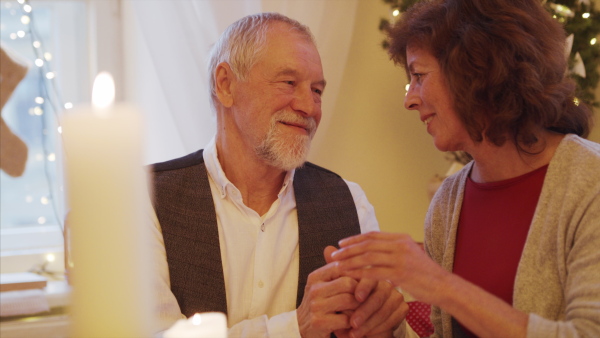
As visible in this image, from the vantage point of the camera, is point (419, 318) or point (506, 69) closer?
point (506, 69)

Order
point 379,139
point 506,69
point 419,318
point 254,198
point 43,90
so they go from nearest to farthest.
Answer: point 506,69 < point 254,198 < point 419,318 < point 43,90 < point 379,139

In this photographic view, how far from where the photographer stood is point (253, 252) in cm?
173

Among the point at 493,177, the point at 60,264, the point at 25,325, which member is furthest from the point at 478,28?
the point at 60,264

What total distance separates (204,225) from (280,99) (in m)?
0.43

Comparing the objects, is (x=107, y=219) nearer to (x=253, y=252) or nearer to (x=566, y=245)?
(x=566, y=245)

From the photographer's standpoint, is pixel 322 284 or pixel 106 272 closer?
pixel 106 272

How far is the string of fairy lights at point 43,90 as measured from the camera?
2.58 m

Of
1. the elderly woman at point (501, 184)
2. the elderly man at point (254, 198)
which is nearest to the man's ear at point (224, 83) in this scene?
the elderly man at point (254, 198)

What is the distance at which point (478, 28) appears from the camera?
1396 millimetres

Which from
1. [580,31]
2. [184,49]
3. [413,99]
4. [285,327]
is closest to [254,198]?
[285,327]

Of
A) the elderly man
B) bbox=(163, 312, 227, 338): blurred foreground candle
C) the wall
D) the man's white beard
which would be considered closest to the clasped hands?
the elderly man

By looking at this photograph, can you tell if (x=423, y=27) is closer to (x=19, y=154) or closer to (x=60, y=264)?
(x=19, y=154)

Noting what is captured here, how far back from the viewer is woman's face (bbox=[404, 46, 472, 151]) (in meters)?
1.48

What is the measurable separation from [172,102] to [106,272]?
2.14 metres
